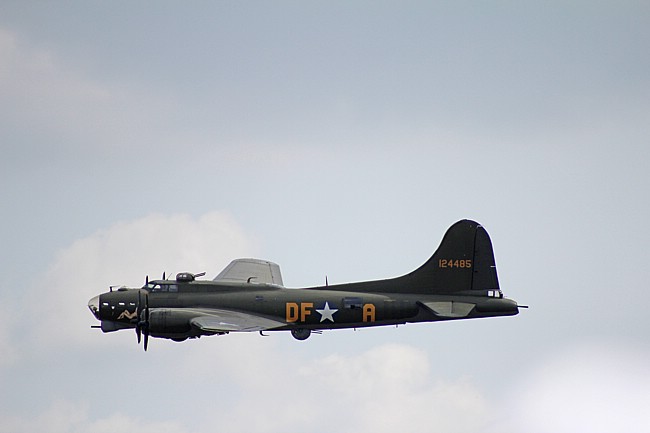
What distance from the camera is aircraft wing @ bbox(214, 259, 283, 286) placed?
241 feet

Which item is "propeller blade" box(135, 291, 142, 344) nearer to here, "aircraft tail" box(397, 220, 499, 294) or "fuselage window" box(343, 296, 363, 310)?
"fuselage window" box(343, 296, 363, 310)

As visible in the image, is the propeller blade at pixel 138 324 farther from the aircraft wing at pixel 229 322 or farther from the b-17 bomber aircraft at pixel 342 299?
the aircraft wing at pixel 229 322

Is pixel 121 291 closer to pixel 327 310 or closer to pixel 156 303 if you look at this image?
pixel 156 303

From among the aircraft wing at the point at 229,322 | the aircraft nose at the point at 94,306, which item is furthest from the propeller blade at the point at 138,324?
the aircraft wing at the point at 229,322

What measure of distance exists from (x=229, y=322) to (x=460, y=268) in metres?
14.1

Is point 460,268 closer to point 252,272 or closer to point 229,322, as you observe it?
point 252,272

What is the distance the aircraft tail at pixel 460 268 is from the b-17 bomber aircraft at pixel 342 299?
0.19 ft

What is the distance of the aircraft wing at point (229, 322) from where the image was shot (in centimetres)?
6412

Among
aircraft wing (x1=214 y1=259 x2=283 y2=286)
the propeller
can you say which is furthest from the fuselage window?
the propeller

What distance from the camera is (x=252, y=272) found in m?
74.4

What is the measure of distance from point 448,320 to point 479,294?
7.84ft

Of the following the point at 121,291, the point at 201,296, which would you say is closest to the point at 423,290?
the point at 201,296

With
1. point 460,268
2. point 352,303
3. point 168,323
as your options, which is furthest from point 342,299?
point 168,323

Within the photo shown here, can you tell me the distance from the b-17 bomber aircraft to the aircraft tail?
58 millimetres
